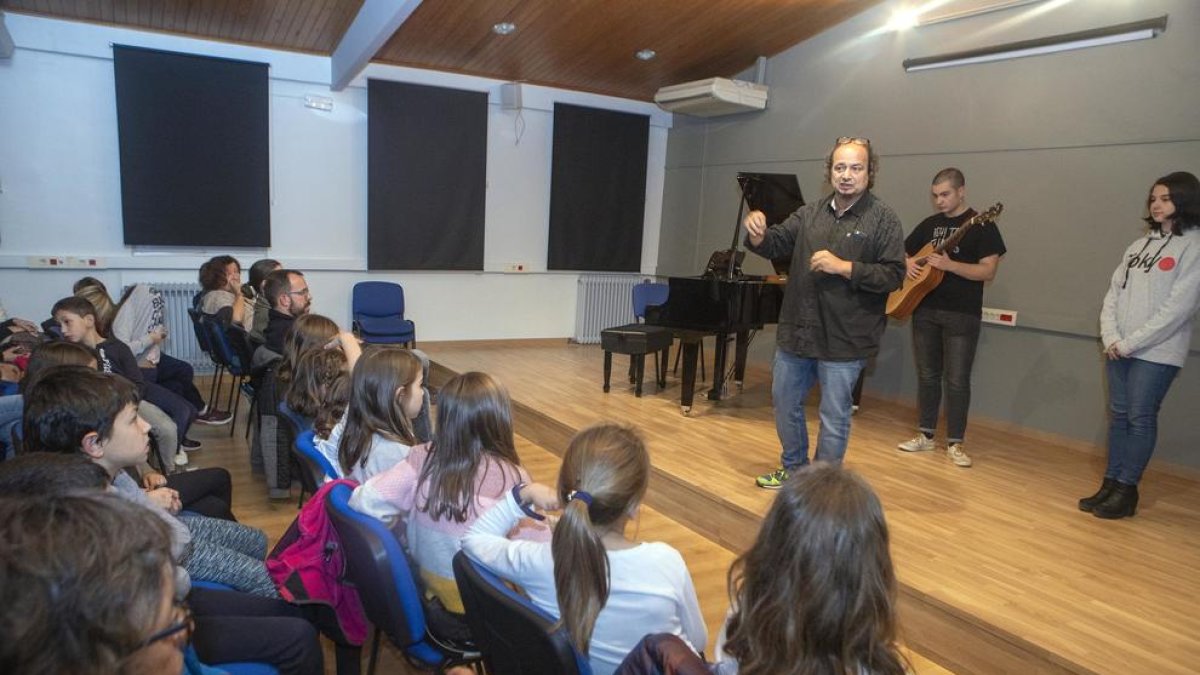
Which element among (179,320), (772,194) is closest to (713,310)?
(772,194)

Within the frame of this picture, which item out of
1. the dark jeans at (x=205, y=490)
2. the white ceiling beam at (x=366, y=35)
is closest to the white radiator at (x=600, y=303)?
the white ceiling beam at (x=366, y=35)

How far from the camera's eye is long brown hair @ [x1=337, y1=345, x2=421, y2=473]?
223 cm

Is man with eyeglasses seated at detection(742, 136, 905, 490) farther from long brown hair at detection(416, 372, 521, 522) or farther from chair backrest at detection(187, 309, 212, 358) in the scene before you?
chair backrest at detection(187, 309, 212, 358)

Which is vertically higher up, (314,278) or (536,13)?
(536,13)

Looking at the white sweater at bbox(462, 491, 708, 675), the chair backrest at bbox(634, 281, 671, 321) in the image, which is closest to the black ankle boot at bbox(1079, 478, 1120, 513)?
the white sweater at bbox(462, 491, 708, 675)

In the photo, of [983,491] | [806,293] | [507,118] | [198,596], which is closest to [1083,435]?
[983,491]

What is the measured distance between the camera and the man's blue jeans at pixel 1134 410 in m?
3.12

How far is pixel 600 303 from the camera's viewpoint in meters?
7.82

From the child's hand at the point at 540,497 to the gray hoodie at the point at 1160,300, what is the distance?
281 centimetres

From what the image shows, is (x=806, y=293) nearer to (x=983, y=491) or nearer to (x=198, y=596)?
(x=983, y=491)

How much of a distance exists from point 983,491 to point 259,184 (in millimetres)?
5723

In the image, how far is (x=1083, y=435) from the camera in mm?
4586

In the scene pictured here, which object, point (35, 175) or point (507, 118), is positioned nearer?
point (35, 175)

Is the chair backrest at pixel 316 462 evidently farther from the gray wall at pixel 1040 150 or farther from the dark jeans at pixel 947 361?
the gray wall at pixel 1040 150
